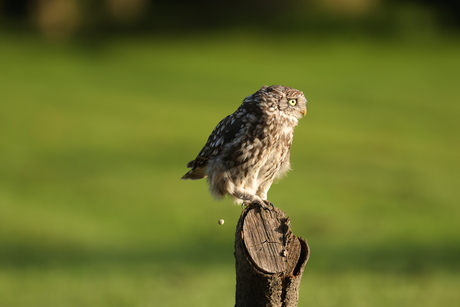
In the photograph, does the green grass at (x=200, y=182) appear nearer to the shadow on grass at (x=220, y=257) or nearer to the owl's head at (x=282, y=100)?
the shadow on grass at (x=220, y=257)

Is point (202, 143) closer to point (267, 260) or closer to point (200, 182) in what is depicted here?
point (200, 182)

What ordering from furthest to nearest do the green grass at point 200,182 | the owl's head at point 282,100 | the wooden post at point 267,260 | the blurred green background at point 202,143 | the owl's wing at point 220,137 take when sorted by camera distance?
the blurred green background at point 202,143 < the green grass at point 200,182 < the owl's wing at point 220,137 < the owl's head at point 282,100 < the wooden post at point 267,260

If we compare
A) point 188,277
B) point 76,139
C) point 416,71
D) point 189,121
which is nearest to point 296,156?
point 189,121

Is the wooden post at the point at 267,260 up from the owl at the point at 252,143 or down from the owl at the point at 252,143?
down

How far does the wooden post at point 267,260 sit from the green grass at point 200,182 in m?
5.27

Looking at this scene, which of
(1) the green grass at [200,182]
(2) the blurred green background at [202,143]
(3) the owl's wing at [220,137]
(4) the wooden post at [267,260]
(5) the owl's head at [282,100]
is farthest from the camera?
(2) the blurred green background at [202,143]

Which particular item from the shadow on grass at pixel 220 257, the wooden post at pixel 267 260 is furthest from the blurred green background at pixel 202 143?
the wooden post at pixel 267 260

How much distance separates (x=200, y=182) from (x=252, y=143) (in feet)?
43.3

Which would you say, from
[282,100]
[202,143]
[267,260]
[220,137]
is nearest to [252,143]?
[220,137]

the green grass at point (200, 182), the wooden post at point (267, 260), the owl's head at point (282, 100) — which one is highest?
the green grass at point (200, 182)

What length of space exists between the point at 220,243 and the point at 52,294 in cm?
327

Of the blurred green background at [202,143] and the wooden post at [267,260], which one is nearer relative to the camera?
the wooden post at [267,260]

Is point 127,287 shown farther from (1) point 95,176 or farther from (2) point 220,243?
(1) point 95,176

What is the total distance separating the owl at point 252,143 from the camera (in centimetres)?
468
